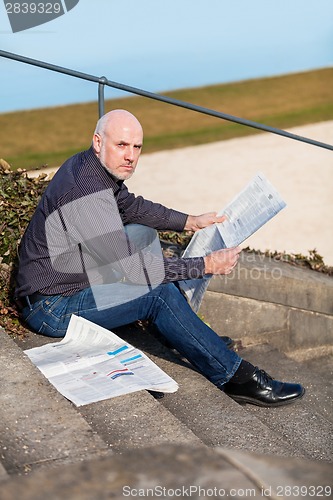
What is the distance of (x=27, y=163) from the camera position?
384 inches

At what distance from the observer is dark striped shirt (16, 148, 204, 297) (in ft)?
12.4

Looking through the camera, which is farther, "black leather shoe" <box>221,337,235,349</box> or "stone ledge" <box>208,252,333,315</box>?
"stone ledge" <box>208,252,333,315</box>

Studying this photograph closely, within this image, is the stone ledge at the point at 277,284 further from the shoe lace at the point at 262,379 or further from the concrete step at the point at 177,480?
the concrete step at the point at 177,480

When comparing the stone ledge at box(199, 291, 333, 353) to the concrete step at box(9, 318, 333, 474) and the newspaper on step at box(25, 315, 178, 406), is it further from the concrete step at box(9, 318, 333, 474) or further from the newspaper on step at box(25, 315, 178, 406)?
the newspaper on step at box(25, 315, 178, 406)

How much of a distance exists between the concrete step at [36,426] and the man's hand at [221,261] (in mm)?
889

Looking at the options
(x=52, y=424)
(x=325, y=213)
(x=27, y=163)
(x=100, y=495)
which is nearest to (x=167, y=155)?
(x=27, y=163)

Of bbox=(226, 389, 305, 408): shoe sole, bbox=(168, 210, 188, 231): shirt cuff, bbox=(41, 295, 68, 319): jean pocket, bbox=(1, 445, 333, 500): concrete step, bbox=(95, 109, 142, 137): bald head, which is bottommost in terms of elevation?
bbox=(226, 389, 305, 408): shoe sole

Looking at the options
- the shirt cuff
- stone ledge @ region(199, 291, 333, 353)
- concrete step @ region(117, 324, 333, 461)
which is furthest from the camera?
stone ledge @ region(199, 291, 333, 353)

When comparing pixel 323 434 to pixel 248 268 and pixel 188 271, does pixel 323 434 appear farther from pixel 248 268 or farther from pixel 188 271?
pixel 248 268

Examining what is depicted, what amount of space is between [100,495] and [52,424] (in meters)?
0.93

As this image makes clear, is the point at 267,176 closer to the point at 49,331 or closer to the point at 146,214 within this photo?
the point at 146,214

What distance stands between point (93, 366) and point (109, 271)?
520 mm

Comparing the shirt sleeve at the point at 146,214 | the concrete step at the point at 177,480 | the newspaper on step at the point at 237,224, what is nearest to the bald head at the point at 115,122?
the shirt sleeve at the point at 146,214

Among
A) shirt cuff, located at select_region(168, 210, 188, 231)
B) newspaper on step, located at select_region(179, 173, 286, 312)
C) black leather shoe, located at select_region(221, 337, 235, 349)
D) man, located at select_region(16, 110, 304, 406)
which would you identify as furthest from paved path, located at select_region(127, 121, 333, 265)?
man, located at select_region(16, 110, 304, 406)
